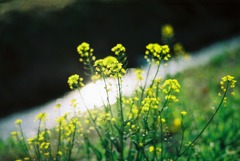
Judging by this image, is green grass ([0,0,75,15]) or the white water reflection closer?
the white water reflection

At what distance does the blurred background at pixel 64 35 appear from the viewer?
867 centimetres

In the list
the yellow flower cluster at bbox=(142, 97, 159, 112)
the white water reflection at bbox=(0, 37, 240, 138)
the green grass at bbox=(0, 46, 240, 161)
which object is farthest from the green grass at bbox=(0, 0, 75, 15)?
the yellow flower cluster at bbox=(142, 97, 159, 112)

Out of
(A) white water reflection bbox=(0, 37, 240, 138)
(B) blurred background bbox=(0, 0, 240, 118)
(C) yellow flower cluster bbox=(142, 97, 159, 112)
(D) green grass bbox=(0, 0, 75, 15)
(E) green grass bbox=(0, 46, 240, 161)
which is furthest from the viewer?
(D) green grass bbox=(0, 0, 75, 15)

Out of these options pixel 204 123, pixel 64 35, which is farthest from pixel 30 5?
pixel 204 123

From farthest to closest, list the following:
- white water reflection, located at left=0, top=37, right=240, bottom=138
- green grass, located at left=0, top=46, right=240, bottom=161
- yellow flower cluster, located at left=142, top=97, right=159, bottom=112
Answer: white water reflection, located at left=0, top=37, right=240, bottom=138 → green grass, located at left=0, top=46, right=240, bottom=161 → yellow flower cluster, located at left=142, top=97, right=159, bottom=112

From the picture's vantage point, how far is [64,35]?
9.84 m

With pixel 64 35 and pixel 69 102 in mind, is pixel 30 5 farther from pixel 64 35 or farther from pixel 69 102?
pixel 69 102

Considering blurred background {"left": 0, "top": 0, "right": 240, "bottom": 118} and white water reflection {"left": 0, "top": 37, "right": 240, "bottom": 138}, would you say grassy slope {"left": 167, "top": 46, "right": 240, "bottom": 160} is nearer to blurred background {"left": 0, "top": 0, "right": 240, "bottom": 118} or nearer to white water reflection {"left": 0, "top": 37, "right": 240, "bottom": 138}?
white water reflection {"left": 0, "top": 37, "right": 240, "bottom": 138}

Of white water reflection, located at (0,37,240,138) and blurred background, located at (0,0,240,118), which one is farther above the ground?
blurred background, located at (0,0,240,118)

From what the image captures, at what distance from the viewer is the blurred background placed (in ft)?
28.5

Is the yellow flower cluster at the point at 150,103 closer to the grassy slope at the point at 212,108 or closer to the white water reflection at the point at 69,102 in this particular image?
the grassy slope at the point at 212,108

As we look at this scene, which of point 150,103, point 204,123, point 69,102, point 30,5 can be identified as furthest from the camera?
point 30,5

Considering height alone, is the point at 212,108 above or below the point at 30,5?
below

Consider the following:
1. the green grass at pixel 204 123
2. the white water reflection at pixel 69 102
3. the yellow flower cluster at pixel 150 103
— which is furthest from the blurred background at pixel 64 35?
the yellow flower cluster at pixel 150 103
